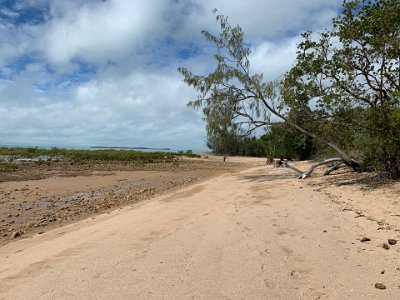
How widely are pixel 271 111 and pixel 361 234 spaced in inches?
514

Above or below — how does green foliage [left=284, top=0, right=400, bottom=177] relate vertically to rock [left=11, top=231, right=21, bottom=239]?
above

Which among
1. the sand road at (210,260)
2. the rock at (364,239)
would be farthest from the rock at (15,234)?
the rock at (364,239)

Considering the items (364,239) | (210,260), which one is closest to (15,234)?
(210,260)

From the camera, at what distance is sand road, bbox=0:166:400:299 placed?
4039 millimetres

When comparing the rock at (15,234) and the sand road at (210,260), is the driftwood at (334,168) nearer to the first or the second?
the sand road at (210,260)

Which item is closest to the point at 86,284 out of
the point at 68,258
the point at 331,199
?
the point at 68,258

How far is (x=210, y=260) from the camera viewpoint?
5.01m

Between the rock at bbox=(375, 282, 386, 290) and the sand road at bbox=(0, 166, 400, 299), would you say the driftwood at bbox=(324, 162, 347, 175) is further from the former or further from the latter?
the rock at bbox=(375, 282, 386, 290)

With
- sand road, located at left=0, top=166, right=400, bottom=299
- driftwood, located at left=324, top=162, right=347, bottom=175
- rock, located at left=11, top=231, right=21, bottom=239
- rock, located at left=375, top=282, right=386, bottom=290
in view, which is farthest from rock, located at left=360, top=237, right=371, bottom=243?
driftwood, located at left=324, top=162, right=347, bottom=175

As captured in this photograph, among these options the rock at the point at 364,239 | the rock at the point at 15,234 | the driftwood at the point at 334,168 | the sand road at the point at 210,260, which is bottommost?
the rock at the point at 15,234

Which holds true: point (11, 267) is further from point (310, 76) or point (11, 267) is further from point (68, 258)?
point (310, 76)

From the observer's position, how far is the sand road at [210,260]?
13.3 feet

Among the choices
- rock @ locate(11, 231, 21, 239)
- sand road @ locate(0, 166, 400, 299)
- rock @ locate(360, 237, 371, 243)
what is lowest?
rock @ locate(11, 231, 21, 239)

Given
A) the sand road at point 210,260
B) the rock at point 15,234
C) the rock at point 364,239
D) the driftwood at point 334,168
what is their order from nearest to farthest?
1. the sand road at point 210,260
2. the rock at point 364,239
3. the rock at point 15,234
4. the driftwood at point 334,168
